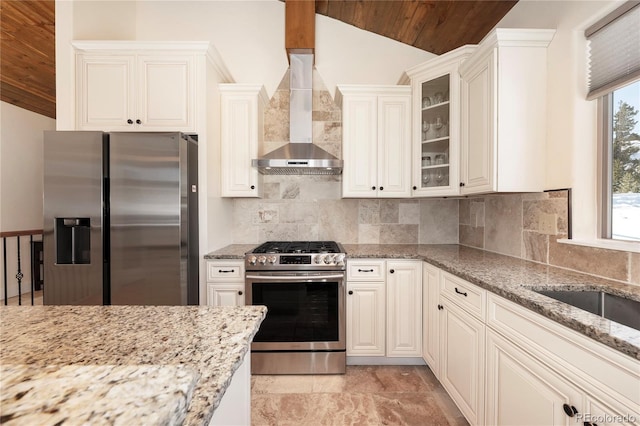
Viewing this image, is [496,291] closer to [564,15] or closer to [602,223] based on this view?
[602,223]

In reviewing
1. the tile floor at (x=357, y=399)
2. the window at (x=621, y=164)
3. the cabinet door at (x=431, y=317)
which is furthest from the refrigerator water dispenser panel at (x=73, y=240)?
the window at (x=621, y=164)

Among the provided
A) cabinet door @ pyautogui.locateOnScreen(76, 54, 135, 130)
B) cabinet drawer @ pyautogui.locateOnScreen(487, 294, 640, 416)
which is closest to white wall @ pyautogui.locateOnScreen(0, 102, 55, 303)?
cabinet door @ pyautogui.locateOnScreen(76, 54, 135, 130)

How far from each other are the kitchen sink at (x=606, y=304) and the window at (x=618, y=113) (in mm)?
409

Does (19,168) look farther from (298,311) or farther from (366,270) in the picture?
(366,270)

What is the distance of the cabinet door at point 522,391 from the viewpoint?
99cm

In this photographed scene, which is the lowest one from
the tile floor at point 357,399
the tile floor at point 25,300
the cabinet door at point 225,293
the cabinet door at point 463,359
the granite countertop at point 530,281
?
the tile floor at point 357,399

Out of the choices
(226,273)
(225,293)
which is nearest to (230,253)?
(226,273)

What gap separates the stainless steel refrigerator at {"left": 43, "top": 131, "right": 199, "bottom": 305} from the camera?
192 centimetres

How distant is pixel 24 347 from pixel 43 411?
0.55 m

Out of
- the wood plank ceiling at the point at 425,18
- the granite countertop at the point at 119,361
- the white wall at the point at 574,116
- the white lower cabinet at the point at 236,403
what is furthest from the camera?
the wood plank ceiling at the point at 425,18

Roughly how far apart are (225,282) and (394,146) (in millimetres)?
1884

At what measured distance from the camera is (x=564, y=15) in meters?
1.75

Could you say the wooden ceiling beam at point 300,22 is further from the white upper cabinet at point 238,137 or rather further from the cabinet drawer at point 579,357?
the cabinet drawer at point 579,357

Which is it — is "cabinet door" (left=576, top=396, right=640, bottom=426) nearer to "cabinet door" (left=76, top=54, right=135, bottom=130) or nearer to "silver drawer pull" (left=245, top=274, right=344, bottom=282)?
"silver drawer pull" (left=245, top=274, right=344, bottom=282)
